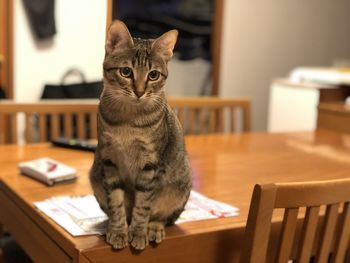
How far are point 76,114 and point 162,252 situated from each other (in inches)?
47.2

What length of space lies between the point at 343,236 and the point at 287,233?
0.15m

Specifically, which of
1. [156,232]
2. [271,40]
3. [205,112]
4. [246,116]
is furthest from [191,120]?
[271,40]

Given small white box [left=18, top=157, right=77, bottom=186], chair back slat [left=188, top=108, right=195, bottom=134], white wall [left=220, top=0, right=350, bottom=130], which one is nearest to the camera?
small white box [left=18, top=157, right=77, bottom=186]

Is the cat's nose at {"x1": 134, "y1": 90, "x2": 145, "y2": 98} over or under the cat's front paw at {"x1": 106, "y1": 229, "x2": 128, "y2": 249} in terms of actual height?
over

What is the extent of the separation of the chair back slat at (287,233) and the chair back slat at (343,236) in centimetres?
12

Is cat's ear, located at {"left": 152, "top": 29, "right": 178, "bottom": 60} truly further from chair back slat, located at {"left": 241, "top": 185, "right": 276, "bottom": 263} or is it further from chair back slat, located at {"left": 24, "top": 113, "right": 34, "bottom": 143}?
chair back slat, located at {"left": 24, "top": 113, "right": 34, "bottom": 143}

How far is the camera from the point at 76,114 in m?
2.11

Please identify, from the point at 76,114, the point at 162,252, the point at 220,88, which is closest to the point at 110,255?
the point at 162,252

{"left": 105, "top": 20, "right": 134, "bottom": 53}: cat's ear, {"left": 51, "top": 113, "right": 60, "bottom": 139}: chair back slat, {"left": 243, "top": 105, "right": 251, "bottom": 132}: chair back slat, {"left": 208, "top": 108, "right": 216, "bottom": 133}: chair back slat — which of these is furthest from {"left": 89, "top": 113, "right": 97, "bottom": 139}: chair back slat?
{"left": 105, "top": 20, "right": 134, "bottom": 53}: cat's ear

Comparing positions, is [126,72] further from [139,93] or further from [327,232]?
[327,232]

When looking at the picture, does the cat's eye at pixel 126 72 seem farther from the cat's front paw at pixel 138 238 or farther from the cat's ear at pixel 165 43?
the cat's front paw at pixel 138 238

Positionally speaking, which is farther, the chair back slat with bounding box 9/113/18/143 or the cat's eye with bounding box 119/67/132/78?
the chair back slat with bounding box 9/113/18/143

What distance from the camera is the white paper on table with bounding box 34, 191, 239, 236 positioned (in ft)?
3.51

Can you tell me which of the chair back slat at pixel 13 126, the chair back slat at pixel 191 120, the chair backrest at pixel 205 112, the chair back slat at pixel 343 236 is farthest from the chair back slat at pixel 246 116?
the chair back slat at pixel 343 236
